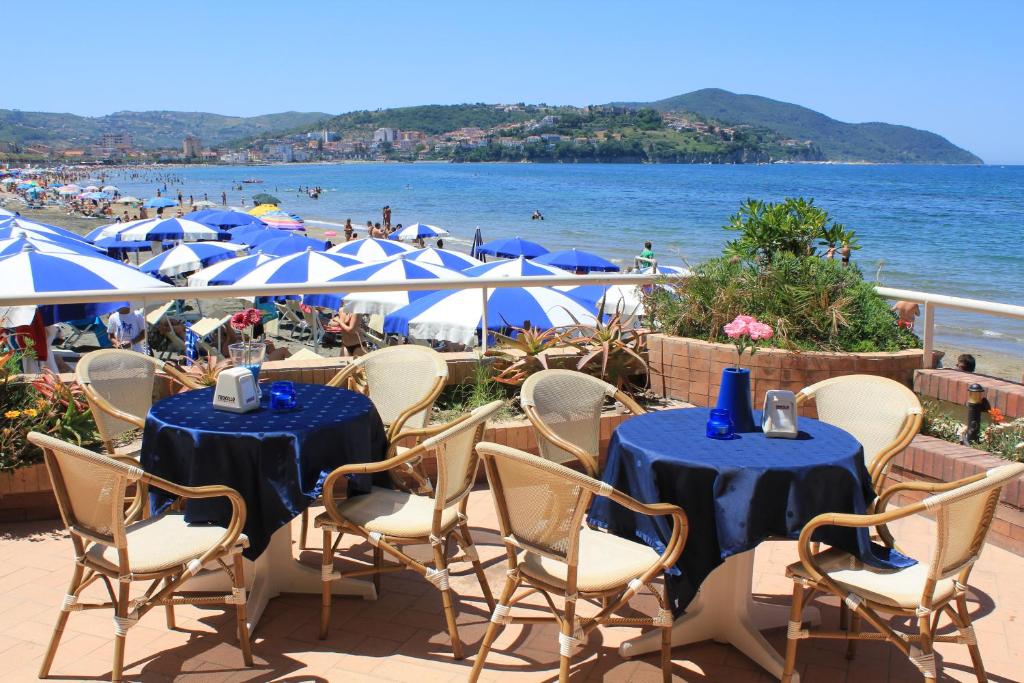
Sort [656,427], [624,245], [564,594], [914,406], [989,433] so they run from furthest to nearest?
[624,245] → [989,433] → [914,406] → [656,427] → [564,594]

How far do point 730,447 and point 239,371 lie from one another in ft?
6.92

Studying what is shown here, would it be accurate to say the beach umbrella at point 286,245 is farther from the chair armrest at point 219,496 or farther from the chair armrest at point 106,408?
the chair armrest at point 219,496

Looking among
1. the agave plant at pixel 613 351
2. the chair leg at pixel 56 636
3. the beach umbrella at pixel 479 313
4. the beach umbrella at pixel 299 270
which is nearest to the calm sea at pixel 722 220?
the beach umbrella at pixel 479 313

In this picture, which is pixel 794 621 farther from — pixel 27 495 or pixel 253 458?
pixel 27 495

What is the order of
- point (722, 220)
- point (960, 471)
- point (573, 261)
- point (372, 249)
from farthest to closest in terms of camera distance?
point (722, 220) → point (573, 261) → point (372, 249) → point (960, 471)

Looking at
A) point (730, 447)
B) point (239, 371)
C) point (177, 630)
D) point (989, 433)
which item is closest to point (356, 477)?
point (239, 371)

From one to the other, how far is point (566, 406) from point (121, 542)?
209cm

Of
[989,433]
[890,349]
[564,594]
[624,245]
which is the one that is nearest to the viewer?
[564,594]

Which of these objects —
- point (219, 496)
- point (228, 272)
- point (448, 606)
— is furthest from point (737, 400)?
point (228, 272)

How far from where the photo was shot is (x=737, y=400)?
3762 millimetres

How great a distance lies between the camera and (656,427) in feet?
12.6

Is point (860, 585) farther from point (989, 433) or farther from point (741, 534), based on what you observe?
point (989, 433)

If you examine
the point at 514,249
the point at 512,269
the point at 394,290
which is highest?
the point at 394,290

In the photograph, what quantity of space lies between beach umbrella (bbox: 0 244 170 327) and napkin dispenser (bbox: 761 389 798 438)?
23.6ft
